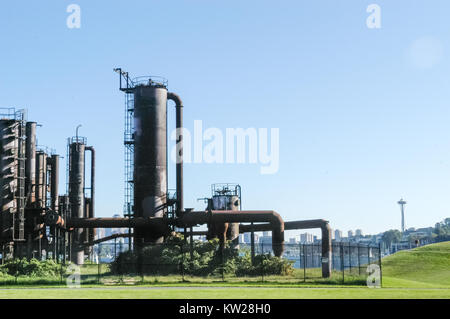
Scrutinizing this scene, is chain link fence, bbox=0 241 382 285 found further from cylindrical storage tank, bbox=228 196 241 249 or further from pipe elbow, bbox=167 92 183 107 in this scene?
pipe elbow, bbox=167 92 183 107

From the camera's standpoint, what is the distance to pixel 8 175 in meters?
47.8

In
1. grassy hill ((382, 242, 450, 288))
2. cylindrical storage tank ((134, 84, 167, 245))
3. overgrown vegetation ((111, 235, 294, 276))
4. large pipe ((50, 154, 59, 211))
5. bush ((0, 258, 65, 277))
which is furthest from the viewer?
large pipe ((50, 154, 59, 211))

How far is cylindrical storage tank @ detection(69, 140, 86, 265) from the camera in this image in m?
62.8

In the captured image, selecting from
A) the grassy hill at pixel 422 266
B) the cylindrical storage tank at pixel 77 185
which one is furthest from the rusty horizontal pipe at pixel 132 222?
the grassy hill at pixel 422 266

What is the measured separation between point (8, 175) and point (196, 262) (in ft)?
56.7

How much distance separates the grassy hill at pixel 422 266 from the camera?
175 feet

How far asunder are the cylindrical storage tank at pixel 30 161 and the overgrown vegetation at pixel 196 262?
1095 cm

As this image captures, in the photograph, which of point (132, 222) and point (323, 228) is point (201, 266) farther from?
point (323, 228)

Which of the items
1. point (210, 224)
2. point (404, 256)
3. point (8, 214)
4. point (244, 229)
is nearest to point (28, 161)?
point (8, 214)

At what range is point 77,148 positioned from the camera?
63.7 metres

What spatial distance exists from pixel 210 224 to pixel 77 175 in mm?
20421

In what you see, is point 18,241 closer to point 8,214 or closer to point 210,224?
point 8,214

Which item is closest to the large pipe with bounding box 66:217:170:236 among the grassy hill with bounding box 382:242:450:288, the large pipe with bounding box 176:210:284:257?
the large pipe with bounding box 176:210:284:257

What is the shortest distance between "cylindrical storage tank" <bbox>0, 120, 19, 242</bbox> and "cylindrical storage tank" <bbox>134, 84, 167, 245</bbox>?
9.77 m
